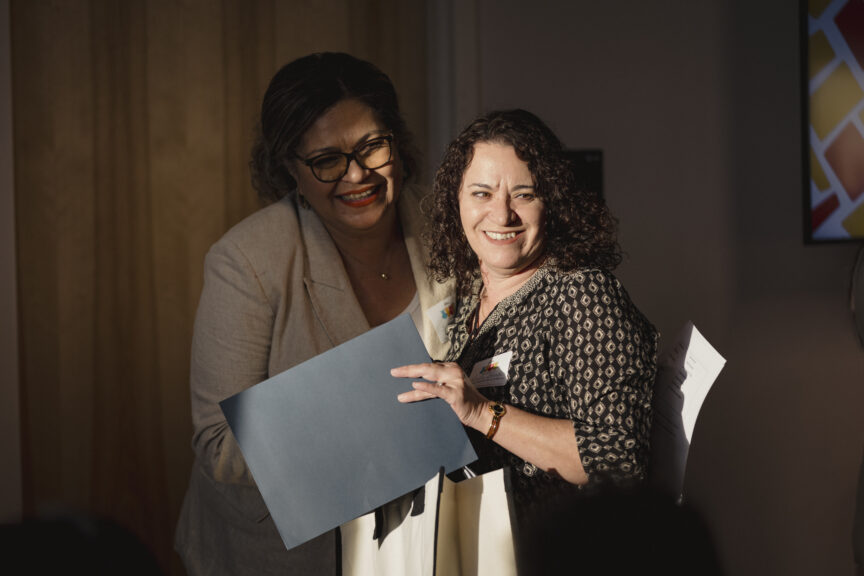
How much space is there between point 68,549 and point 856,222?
2.42m

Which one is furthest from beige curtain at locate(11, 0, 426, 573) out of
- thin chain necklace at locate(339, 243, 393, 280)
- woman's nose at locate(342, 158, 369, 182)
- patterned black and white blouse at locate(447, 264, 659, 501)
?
patterned black and white blouse at locate(447, 264, 659, 501)

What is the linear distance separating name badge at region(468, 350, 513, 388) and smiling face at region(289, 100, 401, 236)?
0.44m

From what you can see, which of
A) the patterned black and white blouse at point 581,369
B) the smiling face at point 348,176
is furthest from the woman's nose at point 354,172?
the patterned black and white blouse at point 581,369

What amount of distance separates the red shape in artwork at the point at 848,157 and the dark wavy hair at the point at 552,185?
55.8 inches

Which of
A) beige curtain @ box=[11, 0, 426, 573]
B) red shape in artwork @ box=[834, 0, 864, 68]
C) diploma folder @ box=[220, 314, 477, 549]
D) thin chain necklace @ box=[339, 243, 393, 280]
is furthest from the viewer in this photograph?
red shape in artwork @ box=[834, 0, 864, 68]

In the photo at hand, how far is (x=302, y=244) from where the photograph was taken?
56.1 inches

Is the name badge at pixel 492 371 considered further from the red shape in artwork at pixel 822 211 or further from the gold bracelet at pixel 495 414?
the red shape in artwork at pixel 822 211

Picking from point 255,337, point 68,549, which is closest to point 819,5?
point 255,337

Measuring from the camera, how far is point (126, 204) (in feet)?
6.75

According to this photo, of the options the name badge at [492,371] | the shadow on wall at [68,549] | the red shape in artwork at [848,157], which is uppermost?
the red shape in artwork at [848,157]

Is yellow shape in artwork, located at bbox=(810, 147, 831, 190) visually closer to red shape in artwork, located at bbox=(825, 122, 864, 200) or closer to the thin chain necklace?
red shape in artwork, located at bbox=(825, 122, 864, 200)

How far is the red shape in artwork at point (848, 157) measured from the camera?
2205 millimetres

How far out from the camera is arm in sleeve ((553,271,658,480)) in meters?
0.99

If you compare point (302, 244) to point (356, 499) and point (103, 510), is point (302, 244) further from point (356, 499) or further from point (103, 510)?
point (103, 510)
